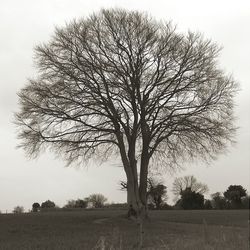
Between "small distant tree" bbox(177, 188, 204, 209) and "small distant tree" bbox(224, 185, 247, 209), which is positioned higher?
"small distant tree" bbox(224, 185, 247, 209)

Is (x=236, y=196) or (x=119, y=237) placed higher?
(x=236, y=196)

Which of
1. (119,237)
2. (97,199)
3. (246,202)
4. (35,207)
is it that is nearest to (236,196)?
(246,202)

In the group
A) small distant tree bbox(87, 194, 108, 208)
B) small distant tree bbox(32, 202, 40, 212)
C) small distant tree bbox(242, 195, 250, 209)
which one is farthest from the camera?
small distant tree bbox(87, 194, 108, 208)

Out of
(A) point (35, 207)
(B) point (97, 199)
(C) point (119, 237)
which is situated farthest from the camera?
(B) point (97, 199)

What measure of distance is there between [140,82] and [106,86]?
2272 millimetres

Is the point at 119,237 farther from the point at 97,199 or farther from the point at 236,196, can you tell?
the point at 97,199

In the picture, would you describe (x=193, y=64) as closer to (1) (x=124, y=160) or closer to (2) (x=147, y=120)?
(2) (x=147, y=120)

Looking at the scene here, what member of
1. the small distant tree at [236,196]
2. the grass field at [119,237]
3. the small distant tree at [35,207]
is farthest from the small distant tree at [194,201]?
the small distant tree at [236,196]

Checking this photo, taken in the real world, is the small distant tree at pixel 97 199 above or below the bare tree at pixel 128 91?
below

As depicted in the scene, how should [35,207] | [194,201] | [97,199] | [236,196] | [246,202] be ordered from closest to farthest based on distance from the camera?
[246,202] < [236,196] < [194,201] < [35,207] < [97,199]

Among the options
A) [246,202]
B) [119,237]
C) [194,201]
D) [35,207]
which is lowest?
[35,207]

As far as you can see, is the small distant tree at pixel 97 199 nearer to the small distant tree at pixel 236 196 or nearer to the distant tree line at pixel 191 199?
the distant tree line at pixel 191 199

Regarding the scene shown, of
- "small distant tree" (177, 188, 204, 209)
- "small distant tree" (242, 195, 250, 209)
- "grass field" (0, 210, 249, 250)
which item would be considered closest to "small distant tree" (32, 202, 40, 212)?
"small distant tree" (177, 188, 204, 209)

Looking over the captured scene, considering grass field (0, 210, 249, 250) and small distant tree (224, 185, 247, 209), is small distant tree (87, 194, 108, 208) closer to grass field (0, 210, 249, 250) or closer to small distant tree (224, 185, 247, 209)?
grass field (0, 210, 249, 250)
